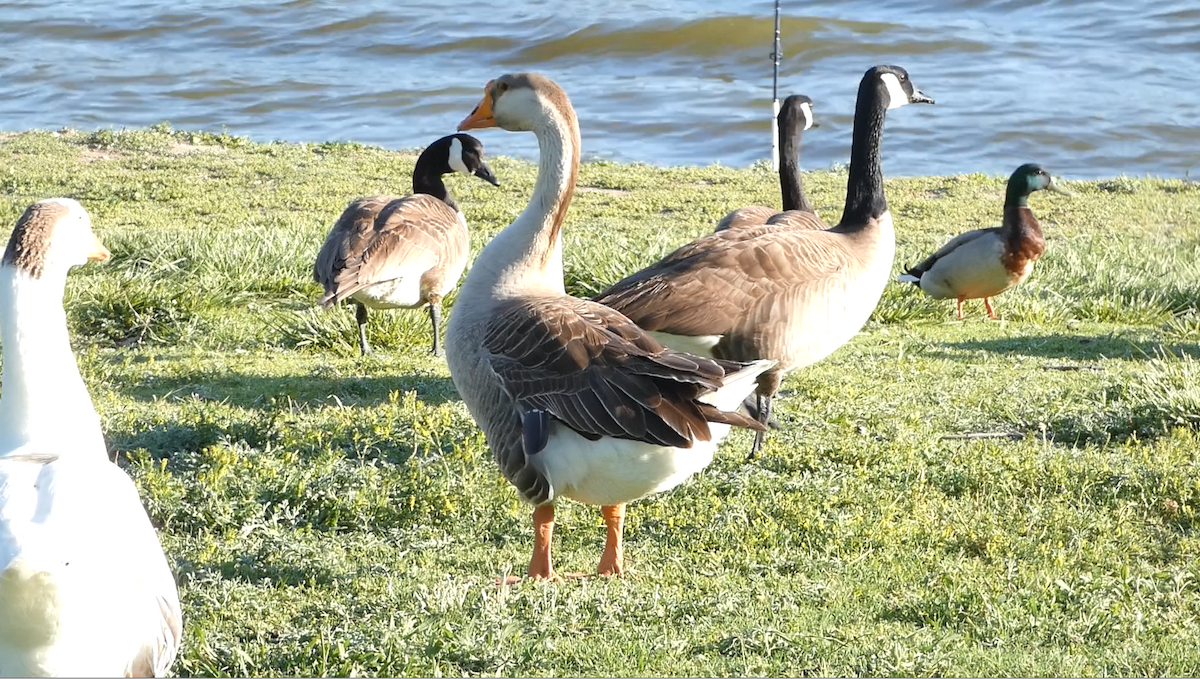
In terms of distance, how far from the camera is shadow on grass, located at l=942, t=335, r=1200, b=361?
8.89 meters

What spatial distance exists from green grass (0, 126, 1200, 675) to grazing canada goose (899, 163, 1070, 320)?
0.81ft

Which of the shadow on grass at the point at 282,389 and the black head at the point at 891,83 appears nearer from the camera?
the shadow on grass at the point at 282,389

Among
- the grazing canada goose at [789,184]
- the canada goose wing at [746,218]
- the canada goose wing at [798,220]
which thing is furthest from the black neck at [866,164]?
the canada goose wing at [746,218]

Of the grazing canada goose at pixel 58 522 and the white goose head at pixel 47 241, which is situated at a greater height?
the white goose head at pixel 47 241

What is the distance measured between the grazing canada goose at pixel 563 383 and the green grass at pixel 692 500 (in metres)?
0.42

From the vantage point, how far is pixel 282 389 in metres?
7.55

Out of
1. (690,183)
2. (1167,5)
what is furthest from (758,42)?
(690,183)

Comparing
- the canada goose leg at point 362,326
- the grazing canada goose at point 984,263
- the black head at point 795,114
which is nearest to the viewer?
the canada goose leg at point 362,326

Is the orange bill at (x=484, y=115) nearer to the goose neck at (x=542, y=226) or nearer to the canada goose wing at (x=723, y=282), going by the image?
the goose neck at (x=542, y=226)

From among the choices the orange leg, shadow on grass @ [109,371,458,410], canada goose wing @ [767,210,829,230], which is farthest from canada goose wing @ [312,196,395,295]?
the orange leg

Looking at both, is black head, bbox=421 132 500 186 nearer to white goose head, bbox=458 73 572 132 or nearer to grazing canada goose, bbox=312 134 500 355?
grazing canada goose, bbox=312 134 500 355

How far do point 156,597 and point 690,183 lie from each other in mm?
13166

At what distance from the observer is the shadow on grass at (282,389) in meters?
7.37

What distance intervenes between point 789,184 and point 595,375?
5330mm
